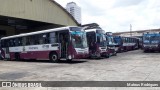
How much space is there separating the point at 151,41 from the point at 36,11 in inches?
590

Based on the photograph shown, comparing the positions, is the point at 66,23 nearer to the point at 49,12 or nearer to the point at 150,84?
the point at 49,12

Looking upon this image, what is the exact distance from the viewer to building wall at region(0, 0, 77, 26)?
23.6 meters

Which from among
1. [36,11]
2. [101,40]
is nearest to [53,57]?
[101,40]

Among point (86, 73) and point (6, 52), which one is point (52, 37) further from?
point (6, 52)

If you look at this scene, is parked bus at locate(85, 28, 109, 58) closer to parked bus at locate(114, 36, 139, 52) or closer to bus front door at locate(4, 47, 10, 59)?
bus front door at locate(4, 47, 10, 59)

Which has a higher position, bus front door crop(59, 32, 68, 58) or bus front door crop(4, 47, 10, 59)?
bus front door crop(59, 32, 68, 58)

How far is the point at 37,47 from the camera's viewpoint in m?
19.4

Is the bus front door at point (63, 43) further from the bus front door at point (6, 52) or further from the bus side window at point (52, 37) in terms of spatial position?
the bus front door at point (6, 52)

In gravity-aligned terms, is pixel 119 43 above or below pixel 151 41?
below

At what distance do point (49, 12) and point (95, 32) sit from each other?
10149mm

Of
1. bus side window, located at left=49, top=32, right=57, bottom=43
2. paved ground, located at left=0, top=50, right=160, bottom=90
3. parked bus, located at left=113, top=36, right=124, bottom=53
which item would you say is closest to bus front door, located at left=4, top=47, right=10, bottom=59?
bus side window, located at left=49, top=32, right=57, bottom=43

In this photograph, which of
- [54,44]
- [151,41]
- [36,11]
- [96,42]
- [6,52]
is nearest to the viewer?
[54,44]

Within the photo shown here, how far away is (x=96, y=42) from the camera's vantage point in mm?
19891

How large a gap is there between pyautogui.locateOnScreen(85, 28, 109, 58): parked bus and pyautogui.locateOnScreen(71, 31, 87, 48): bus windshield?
2843 mm
